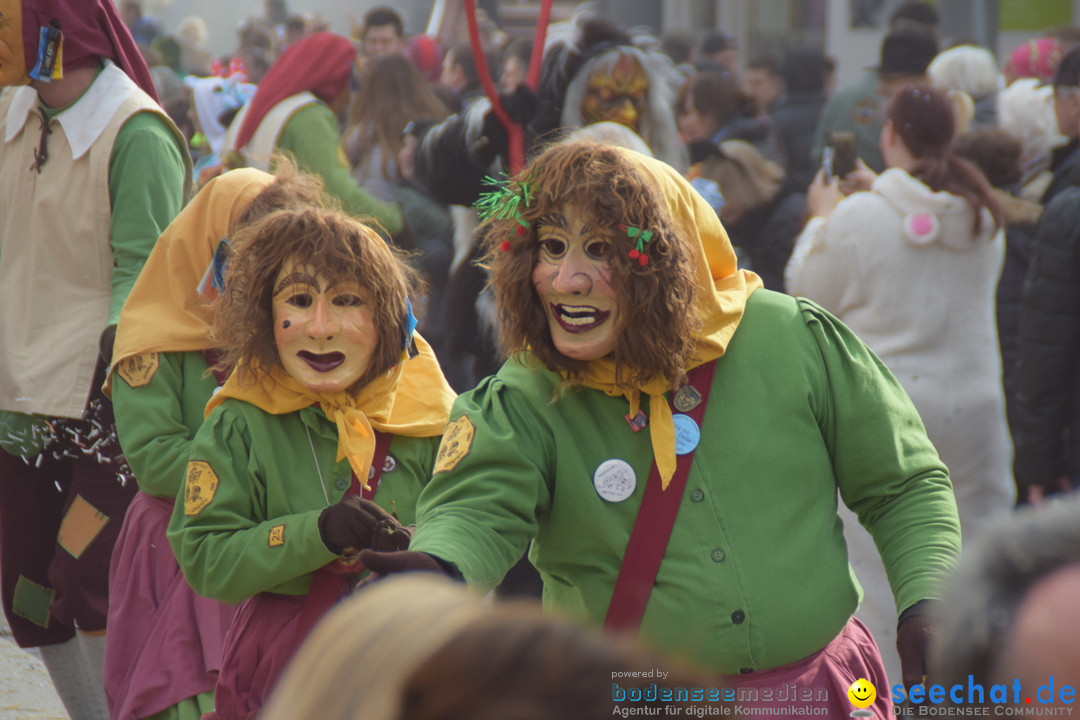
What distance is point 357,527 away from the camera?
106 inches

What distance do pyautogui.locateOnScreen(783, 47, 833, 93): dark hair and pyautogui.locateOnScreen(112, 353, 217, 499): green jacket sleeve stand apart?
665 centimetres

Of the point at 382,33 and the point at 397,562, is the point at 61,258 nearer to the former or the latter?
the point at 397,562

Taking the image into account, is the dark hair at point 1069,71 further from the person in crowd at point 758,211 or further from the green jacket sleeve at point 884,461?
the green jacket sleeve at point 884,461

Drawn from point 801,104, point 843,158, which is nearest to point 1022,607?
point 843,158

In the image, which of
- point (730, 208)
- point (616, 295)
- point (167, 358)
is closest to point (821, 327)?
point (616, 295)

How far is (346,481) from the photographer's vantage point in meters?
2.98

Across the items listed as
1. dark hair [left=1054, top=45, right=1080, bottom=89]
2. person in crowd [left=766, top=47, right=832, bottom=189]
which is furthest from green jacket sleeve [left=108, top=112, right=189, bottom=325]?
person in crowd [left=766, top=47, right=832, bottom=189]

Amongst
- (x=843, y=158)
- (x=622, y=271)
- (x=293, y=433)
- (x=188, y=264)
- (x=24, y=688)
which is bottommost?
(x=24, y=688)

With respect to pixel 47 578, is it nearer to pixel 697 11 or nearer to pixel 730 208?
pixel 730 208

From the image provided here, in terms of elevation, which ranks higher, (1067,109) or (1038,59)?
(1067,109)

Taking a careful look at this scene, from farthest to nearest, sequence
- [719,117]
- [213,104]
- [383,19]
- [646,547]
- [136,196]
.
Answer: [383,19] → [213,104] → [719,117] → [136,196] → [646,547]

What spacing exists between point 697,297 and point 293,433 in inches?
39.9

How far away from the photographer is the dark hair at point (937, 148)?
4672 millimetres

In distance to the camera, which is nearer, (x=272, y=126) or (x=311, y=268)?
(x=311, y=268)
